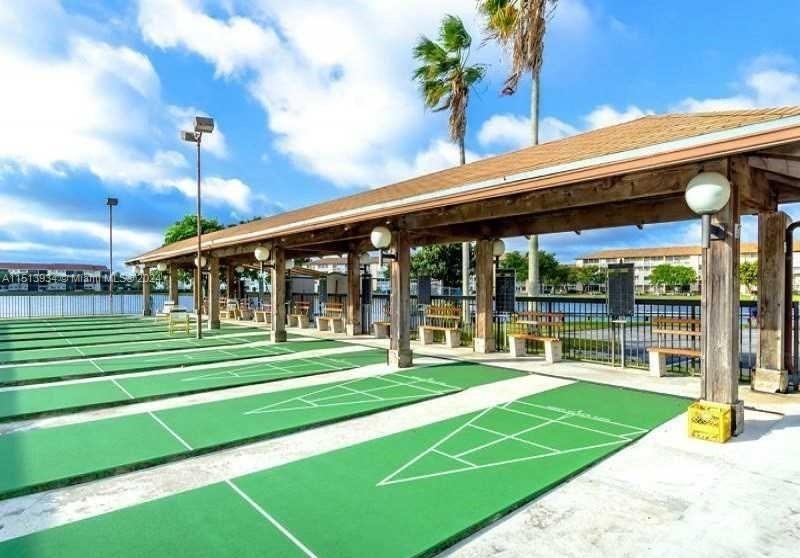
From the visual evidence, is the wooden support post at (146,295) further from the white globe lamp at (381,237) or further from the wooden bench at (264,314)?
the white globe lamp at (381,237)

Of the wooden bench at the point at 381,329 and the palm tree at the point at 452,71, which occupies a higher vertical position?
the palm tree at the point at 452,71

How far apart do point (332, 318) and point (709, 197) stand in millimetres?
11509

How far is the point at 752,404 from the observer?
18.1ft

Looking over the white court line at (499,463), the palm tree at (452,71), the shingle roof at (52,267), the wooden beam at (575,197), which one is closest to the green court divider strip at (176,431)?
the white court line at (499,463)

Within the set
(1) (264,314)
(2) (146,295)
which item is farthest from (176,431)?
(2) (146,295)

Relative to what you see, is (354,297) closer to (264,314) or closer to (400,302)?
(264,314)

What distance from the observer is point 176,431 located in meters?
4.64

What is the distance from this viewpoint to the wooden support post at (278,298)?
38.2 ft

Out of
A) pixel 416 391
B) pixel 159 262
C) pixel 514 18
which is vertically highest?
pixel 514 18

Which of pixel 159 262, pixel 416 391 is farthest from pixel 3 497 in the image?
pixel 159 262

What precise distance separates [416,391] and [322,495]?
3.22m

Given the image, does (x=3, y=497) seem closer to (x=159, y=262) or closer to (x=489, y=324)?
(x=489, y=324)

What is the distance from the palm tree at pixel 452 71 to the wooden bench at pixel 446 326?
632 cm

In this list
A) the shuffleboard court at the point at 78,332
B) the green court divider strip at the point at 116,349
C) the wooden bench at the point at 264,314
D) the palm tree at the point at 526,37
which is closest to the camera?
the green court divider strip at the point at 116,349
